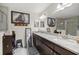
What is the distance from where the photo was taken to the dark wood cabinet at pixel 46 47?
161 cm

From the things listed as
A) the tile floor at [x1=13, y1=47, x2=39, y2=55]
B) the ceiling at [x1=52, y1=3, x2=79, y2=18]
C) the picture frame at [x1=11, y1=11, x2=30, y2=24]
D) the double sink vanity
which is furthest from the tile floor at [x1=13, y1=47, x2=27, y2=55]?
the ceiling at [x1=52, y1=3, x2=79, y2=18]

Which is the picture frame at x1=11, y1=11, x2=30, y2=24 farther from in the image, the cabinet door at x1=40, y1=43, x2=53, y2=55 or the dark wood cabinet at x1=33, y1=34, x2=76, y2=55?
the cabinet door at x1=40, y1=43, x2=53, y2=55

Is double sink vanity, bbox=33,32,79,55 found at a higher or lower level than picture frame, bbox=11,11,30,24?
lower

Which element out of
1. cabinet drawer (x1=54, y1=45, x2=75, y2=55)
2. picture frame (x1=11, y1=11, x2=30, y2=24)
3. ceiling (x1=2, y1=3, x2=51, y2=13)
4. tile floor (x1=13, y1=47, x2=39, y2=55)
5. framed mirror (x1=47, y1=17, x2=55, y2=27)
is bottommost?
tile floor (x1=13, y1=47, x2=39, y2=55)

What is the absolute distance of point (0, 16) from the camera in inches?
69.1

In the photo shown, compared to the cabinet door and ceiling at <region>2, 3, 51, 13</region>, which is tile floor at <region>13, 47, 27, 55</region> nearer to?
the cabinet door

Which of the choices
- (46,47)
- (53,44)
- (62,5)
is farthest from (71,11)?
(46,47)

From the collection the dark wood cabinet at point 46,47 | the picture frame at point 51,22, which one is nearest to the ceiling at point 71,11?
the picture frame at point 51,22

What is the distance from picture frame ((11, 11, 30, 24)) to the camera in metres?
1.76

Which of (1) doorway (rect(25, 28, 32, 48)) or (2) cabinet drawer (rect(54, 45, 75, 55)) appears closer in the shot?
(2) cabinet drawer (rect(54, 45, 75, 55))

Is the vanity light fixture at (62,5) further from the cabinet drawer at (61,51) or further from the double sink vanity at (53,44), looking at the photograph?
the cabinet drawer at (61,51)

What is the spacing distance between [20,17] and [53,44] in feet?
2.15

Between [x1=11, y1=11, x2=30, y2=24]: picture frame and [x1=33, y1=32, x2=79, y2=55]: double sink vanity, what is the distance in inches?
9.9
